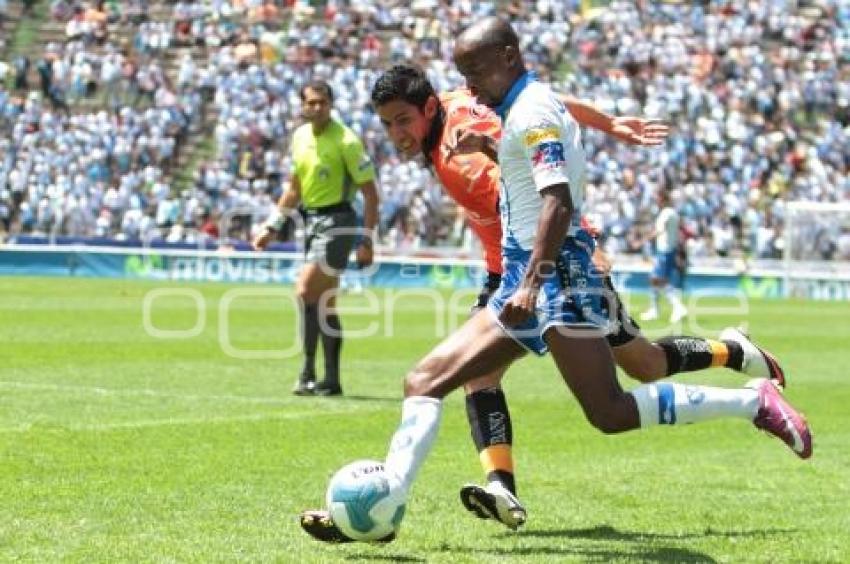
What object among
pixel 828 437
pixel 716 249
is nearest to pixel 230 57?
pixel 716 249

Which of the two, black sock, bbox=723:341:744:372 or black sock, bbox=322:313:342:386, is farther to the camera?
black sock, bbox=322:313:342:386

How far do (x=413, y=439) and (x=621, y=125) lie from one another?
7.70ft

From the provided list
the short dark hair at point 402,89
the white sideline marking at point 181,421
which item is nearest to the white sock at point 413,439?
the short dark hair at point 402,89

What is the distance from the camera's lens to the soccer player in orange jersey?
8.10m

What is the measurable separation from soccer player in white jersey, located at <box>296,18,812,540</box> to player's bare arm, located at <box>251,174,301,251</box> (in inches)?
260

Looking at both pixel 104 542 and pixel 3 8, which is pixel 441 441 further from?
pixel 3 8

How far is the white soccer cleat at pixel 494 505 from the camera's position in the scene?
312 inches

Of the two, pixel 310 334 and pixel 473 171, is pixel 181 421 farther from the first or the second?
pixel 473 171

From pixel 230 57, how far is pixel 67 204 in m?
6.89

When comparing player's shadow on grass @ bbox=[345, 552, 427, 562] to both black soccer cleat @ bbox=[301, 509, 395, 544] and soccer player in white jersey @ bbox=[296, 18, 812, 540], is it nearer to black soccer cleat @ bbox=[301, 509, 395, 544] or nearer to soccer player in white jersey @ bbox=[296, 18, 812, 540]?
black soccer cleat @ bbox=[301, 509, 395, 544]

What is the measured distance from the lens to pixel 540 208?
7645 mm

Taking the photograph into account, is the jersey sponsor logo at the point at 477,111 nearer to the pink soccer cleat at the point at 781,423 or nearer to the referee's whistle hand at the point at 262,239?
the pink soccer cleat at the point at 781,423

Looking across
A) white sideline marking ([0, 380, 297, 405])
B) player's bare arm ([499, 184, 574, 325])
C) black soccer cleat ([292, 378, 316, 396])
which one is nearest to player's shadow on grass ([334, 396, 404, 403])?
black soccer cleat ([292, 378, 316, 396])

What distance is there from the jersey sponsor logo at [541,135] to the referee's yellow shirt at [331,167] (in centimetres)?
761
